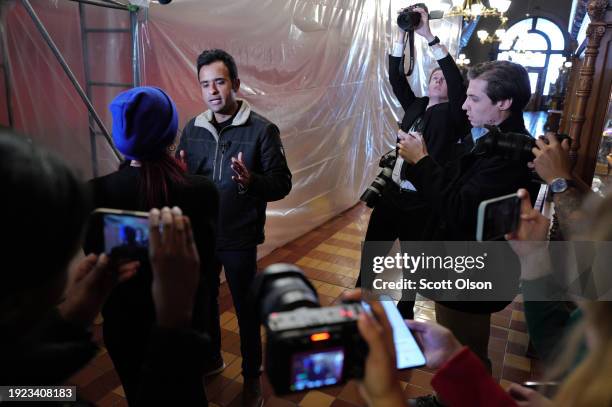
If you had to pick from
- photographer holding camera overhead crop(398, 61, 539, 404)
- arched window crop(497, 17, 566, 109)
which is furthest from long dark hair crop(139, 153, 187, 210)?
arched window crop(497, 17, 566, 109)

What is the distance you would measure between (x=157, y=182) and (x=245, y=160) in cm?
67

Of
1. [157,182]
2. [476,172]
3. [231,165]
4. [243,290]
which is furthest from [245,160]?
[476,172]

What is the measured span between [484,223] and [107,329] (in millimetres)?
981

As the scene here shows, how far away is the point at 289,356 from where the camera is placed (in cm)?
52

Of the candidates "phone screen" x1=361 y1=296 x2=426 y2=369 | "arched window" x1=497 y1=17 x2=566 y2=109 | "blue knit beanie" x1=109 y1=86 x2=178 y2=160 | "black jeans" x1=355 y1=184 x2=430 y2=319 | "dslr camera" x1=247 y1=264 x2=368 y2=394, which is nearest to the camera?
"dslr camera" x1=247 y1=264 x2=368 y2=394

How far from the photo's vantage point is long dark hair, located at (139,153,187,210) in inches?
43.2

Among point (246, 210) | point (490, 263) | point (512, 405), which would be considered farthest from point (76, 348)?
point (490, 263)

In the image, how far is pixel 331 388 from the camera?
52.0 inches

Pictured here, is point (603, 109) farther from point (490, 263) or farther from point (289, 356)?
point (289, 356)

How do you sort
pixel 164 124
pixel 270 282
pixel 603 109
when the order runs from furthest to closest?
pixel 603 109 < pixel 164 124 < pixel 270 282

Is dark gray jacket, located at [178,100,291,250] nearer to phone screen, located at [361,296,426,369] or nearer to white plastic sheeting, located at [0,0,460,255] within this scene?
white plastic sheeting, located at [0,0,460,255]

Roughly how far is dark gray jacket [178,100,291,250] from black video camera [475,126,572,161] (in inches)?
31.0

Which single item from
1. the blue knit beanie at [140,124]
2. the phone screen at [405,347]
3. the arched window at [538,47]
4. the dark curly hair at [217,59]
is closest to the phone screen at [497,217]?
the phone screen at [405,347]

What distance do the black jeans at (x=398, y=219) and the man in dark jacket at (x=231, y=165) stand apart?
2.05 feet
